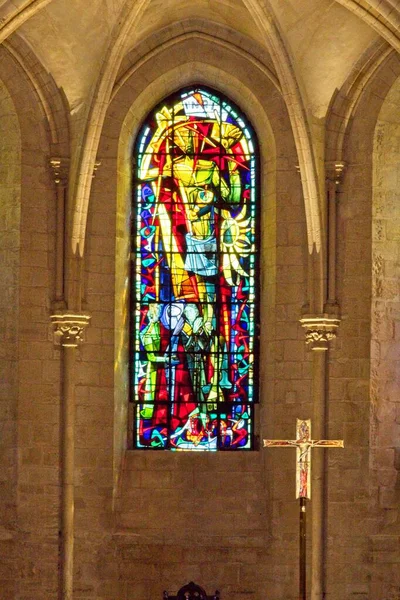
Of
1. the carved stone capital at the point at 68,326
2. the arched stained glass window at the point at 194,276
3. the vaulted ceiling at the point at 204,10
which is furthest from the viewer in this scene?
the arched stained glass window at the point at 194,276

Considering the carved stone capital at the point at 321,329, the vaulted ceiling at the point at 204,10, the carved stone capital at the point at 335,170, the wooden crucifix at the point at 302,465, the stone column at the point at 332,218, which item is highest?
the vaulted ceiling at the point at 204,10

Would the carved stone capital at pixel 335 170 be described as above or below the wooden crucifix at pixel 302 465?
above

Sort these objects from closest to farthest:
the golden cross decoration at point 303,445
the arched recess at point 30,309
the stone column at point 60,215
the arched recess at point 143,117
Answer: the golden cross decoration at point 303,445, the arched recess at point 30,309, the stone column at point 60,215, the arched recess at point 143,117

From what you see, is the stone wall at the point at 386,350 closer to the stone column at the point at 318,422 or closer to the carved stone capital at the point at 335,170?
the carved stone capital at the point at 335,170

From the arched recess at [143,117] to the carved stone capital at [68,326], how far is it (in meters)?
0.36

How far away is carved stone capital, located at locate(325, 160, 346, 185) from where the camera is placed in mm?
22703

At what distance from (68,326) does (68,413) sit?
1.19 meters

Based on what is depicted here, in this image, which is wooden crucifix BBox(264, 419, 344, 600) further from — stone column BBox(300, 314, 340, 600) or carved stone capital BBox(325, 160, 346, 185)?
carved stone capital BBox(325, 160, 346, 185)

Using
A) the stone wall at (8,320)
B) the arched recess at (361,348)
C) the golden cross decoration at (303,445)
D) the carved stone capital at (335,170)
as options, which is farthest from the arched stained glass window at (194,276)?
the golden cross decoration at (303,445)

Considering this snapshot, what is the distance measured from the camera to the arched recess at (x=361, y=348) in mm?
22391

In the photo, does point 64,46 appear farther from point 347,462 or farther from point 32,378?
point 347,462

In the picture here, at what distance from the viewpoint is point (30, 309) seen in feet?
74.5

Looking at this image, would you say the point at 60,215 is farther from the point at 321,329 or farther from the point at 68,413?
the point at 321,329

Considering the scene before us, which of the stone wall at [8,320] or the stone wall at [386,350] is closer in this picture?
the stone wall at [386,350]
